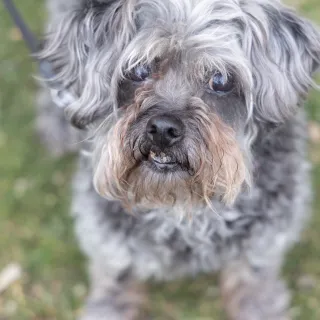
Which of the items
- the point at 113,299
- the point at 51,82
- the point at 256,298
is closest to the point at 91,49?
the point at 51,82

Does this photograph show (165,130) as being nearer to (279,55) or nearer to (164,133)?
(164,133)

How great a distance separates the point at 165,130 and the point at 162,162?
0.18 m

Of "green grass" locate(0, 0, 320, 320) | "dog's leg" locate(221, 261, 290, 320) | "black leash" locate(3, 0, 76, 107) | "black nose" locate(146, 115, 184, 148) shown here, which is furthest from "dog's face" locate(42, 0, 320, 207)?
"green grass" locate(0, 0, 320, 320)

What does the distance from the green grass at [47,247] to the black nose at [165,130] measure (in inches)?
56.9

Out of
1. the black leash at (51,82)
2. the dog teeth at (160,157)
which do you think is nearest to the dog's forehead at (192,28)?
the dog teeth at (160,157)

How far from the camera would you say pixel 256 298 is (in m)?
3.03

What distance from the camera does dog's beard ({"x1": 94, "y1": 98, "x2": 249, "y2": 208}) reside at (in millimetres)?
1984

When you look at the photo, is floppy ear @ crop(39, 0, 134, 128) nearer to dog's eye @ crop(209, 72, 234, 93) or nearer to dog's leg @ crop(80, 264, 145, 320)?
dog's eye @ crop(209, 72, 234, 93)

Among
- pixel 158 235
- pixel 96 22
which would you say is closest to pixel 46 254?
pixel 158 235

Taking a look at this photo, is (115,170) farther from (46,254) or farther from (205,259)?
(46,254)

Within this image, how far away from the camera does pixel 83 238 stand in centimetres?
283

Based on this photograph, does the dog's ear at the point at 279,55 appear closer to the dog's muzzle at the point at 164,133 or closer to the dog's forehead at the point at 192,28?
the dog's forehead at the point at 192,28

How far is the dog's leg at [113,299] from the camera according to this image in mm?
3033

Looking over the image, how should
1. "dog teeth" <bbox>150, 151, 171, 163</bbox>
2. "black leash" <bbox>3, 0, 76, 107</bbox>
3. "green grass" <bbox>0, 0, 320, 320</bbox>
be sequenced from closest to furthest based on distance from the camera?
"dog teeth" <bbox>150, 151, 171, 163</bbox>, "black leash" <bbox>3, 0, 76, 107</bbox>, "green grass" <bbox>0, 0, 320, 320</bbox>
